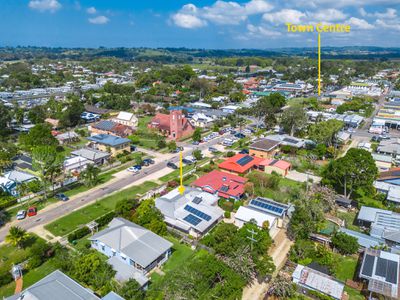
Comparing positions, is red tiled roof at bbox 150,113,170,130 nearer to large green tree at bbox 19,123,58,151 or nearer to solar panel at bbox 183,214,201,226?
large green tree at bbox 19,123,58,151

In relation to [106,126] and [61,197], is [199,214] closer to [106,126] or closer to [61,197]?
[61,197]

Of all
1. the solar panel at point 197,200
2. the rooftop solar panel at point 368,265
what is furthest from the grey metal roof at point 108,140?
the rooftop solar panel at point 368,265

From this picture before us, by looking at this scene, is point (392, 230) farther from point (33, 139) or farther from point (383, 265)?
point (33, 139)

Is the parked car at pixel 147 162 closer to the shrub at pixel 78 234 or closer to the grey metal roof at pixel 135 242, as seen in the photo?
the shrub at pixel 78 234

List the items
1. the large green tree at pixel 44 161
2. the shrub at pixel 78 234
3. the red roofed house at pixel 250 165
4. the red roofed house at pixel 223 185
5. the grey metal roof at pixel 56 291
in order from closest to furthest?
1. the grey metal roof at pixel 56 291
2. the shrub at pixel 78 234
3. the large green tree at pixel 44 161
4. the red roofed house at pixel 223 185
5. the red roofed house at pixel 250 165

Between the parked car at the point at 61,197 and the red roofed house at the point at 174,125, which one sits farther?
the red roofed house at the point at 174,125

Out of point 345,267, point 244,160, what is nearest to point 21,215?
point 244,160

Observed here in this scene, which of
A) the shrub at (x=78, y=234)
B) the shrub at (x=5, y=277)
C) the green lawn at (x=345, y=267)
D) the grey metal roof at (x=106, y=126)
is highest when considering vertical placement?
the grey metal roof at (x=106, y=126)
